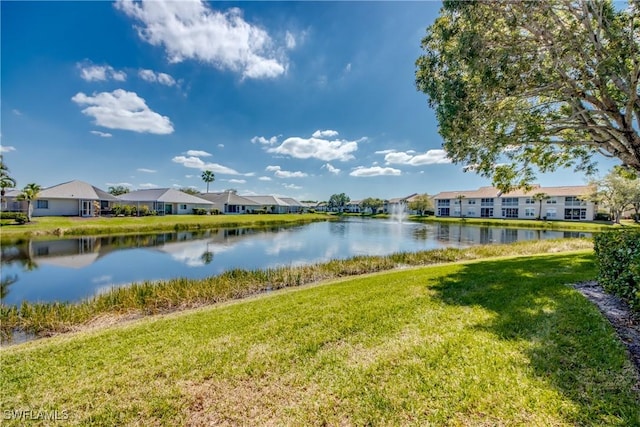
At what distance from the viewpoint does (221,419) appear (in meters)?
3.22

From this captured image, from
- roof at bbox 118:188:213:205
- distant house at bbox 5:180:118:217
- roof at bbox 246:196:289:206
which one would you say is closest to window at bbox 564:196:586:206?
roof at bbox 246:196:289:206

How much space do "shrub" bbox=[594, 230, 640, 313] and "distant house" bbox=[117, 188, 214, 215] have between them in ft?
165

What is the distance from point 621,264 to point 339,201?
108 m

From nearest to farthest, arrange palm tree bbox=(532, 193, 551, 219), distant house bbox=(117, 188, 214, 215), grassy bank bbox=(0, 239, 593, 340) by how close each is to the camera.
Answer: grassy bank bbox=(0, 239, 593, 340)
distant house bbox=(117, 188, 214, 215)
palm tree bbox=(532, 193, 551, 219)

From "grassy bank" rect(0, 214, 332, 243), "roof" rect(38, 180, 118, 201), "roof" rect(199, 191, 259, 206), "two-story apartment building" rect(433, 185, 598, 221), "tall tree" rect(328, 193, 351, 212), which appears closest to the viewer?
"grassy bank" rect(0, 214, 332, 243)

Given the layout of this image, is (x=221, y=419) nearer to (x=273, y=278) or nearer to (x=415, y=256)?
(x=273, y=278)

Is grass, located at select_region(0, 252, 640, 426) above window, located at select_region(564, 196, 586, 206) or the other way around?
the other way around

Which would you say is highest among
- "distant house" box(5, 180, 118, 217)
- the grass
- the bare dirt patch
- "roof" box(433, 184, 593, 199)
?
"roof" box(433, 184, 593, 199)

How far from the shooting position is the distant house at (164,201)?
47844 mm

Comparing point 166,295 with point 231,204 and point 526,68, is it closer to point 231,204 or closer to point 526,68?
point 526,68

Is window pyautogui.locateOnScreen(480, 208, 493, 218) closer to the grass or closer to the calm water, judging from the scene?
the calm water

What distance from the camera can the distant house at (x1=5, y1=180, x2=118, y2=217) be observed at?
122 feet

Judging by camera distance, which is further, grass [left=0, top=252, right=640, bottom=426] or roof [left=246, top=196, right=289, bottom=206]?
roof [left=246, top=196, right=289, bottom=206]

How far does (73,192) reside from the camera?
39719 mm
